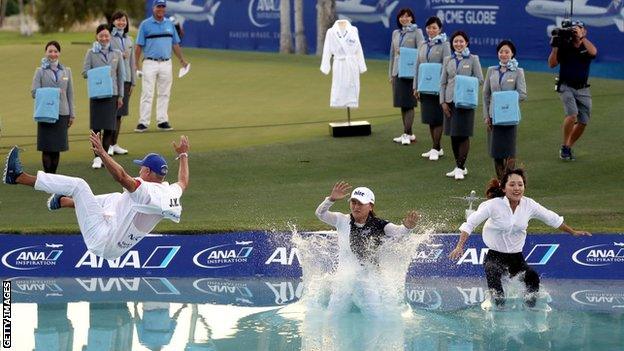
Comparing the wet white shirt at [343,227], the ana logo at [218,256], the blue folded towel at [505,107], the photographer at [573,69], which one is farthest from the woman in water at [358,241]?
the photographer at [573,69]

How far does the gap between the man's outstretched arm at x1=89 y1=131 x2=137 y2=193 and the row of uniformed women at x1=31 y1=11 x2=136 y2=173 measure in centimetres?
573

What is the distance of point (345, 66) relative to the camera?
21281 mm

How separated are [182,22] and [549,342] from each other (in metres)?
29.1

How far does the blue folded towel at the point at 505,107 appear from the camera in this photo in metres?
16.5

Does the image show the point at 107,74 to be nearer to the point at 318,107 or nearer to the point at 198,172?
the point at 198,172

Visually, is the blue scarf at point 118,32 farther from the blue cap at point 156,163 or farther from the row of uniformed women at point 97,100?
the blue cap at point 156,163

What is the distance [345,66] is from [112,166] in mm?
10666

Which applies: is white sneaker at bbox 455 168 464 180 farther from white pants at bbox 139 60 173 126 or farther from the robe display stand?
white pants at bbox 139 60 173 126

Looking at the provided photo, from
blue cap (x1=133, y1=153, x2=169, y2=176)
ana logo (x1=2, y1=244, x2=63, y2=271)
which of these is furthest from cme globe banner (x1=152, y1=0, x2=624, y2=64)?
blue cap (x1=133, y1=153, x2=169, y2=176)

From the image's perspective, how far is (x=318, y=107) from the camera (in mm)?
24484

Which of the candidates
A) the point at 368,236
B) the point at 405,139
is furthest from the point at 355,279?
the point at 405,139

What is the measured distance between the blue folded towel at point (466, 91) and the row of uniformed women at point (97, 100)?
4.73 m

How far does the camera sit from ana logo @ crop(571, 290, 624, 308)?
13.3 meters

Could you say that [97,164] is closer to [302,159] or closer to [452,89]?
[302,159]
